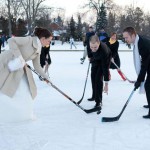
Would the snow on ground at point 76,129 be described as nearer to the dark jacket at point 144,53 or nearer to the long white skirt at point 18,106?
the long white skirt at point 18,106

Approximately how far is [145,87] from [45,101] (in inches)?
88.9

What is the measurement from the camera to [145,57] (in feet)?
17.1

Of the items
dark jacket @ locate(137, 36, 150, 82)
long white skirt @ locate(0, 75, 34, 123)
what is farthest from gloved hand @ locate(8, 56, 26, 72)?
dark jacket @ locate(137, 36, 150, 82)

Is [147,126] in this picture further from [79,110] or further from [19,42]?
[19,42]

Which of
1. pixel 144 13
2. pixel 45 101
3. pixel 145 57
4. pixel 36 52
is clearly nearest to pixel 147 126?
pixel 145 57

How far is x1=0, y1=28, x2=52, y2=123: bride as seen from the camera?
196 inches

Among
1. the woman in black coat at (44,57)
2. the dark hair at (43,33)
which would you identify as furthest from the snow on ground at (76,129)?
the woman in black coat at (44,57)

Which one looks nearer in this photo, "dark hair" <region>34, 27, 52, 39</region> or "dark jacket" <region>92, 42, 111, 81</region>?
"dark hair" <region>34, 27, 52, 39</region>

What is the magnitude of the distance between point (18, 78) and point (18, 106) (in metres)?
0.42

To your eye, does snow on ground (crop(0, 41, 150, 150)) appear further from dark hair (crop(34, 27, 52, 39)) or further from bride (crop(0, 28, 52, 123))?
dark hair (crop(34, 27, 52, 39))

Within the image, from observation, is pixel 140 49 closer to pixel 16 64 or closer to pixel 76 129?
pixel 76 129

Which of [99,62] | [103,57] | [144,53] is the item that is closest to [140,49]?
[144,53]

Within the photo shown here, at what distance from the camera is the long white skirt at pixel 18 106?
5.01m

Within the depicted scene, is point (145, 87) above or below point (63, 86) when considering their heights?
above
